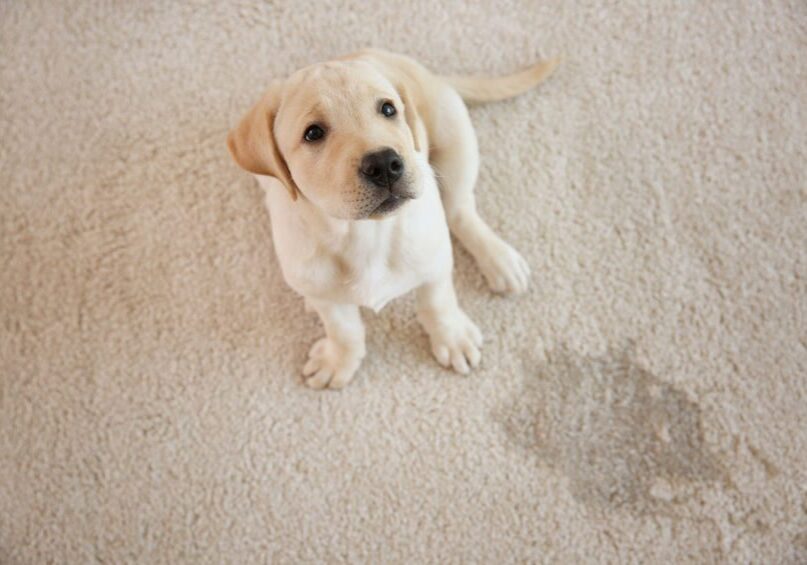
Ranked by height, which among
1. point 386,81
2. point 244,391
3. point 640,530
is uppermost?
point 386,81

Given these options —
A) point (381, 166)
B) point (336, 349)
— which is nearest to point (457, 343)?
point (336, 349)

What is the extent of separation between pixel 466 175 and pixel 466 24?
0.81 m

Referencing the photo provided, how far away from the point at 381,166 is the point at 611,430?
1099mm

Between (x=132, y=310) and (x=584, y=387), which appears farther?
(x=132, y=310)

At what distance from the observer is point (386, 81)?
1.31 meters

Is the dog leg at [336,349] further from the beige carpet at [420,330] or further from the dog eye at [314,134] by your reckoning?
the dog eye at [314,134]

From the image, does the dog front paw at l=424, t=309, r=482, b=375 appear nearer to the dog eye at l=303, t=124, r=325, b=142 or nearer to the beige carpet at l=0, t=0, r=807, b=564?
the beige carpet at l=0, t=0, r=807, b=564

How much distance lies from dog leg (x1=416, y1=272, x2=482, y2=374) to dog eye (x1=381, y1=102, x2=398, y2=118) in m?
0.60

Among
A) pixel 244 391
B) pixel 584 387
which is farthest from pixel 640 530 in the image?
pixel 244 391

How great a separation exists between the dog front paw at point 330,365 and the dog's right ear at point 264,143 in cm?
64

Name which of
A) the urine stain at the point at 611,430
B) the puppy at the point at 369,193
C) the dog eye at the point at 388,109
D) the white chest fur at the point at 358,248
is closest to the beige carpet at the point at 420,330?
the urine stain at the point at 611,430

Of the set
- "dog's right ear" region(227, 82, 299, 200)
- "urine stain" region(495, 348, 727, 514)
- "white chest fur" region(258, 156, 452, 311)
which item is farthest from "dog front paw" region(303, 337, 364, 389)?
"dog's right ear" region(227, 82, 299, 200)

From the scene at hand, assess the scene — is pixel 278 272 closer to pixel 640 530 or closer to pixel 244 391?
pixel 244 391

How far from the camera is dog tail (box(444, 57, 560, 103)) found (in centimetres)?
193
